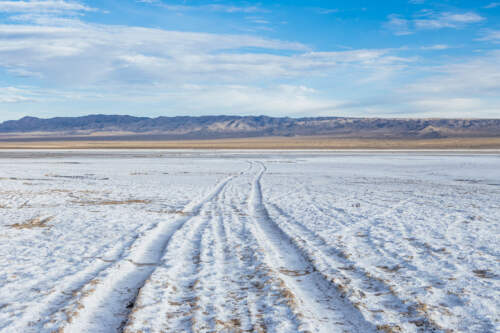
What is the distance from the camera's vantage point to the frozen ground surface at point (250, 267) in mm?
4371

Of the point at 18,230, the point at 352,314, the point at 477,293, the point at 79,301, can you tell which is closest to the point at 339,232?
the point at 477,293

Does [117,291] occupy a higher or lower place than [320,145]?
higher

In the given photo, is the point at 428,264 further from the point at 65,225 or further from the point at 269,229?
the point at 65,225

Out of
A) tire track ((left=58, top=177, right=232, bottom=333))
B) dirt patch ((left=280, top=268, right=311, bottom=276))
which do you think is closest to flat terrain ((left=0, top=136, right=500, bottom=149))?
dirt patch ((left=280, top=268, right=311, bottom=276))

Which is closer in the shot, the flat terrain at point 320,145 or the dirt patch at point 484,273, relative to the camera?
the dirt patch at point 484,273

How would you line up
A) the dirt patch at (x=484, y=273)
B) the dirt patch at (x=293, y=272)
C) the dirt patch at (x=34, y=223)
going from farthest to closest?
the dirt patch at (x=34, y=223) < the dirt patch at (x=293, y=272) < the dirt patch at (x=484, y=273)

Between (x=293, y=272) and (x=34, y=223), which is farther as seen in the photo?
(x=34, y=223)

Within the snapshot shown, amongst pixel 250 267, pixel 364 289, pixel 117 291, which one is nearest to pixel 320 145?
pixel 250 267

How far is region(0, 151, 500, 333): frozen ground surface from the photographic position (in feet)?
14.3

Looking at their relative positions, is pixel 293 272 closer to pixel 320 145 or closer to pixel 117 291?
pixel 117 291

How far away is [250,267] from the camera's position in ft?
20.3

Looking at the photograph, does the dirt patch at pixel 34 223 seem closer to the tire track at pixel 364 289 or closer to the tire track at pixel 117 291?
the tire track at pixel 117 291

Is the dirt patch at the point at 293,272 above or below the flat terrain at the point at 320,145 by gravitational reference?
above

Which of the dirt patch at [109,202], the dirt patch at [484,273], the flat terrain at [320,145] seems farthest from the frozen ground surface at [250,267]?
the flat terrain at [320,145]
